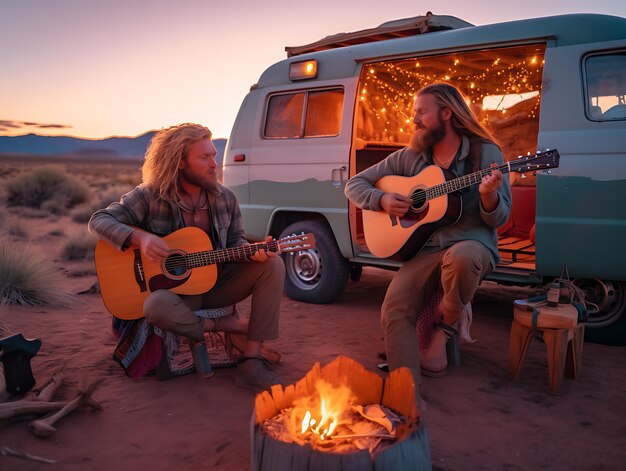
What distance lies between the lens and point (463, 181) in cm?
383

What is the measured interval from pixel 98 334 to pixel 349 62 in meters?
3.39

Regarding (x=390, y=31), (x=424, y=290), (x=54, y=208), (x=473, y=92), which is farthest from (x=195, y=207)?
(x=54, y=208)

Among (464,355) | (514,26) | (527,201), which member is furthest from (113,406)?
(527,201)

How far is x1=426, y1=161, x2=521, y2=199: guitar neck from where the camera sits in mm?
3752

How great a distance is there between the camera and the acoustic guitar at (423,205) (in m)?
3.81

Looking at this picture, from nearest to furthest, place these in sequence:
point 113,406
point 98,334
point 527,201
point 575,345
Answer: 1. point 113,406
2. point 575,345
3. point 98,334
4. point 527,201

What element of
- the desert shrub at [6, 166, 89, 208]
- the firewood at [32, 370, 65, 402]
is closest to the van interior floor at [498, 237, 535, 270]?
the firewood at [32, 370, 65, 402]

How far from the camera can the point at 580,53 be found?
4.45m

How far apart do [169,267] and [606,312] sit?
3.37 meters

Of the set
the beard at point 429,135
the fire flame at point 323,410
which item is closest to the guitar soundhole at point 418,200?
the beard at point 429,135

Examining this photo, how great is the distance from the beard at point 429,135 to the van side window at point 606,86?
4.24 ft

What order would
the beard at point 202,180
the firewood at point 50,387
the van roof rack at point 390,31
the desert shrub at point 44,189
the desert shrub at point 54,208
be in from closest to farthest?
the firewood at point 50,387 < the beard at point 202,180 < the van roof rack at point 390,31 < the desert shrub at point 54,208 < the desert shrub at point 44,189

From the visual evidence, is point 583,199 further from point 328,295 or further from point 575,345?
point 328,295

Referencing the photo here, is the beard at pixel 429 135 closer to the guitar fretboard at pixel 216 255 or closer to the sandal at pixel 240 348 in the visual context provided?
the guitar fretboard at pixel 216 255
